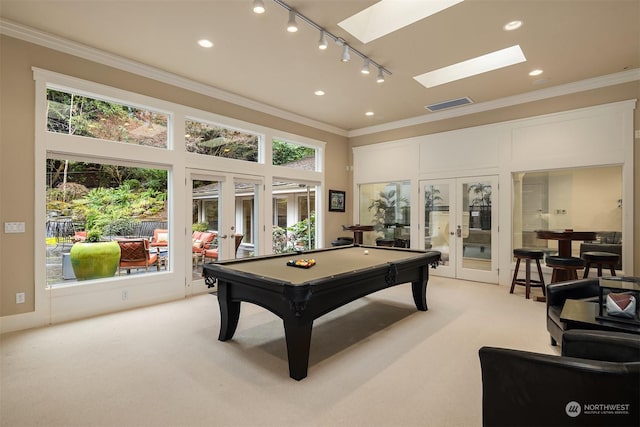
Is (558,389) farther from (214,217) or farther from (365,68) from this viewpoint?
(214,217)

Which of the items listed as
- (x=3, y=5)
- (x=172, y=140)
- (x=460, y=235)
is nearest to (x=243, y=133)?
(x=172, y=140)

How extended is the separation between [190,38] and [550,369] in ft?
14.2

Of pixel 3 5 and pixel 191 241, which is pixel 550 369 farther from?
pixel 3 5

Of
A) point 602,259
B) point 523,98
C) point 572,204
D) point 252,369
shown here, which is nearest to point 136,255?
point 252,369

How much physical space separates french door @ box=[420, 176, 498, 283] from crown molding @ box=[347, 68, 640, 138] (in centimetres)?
128

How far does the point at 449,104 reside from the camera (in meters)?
5.89

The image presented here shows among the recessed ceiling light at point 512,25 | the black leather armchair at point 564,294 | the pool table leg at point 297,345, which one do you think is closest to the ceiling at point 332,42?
the recessed ceiling light at point 512,25

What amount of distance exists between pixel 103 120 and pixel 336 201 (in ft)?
15.6

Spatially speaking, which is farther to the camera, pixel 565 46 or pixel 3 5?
pixel 565 46

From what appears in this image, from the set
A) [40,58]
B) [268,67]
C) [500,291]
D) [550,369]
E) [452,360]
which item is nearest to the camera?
[550,369]

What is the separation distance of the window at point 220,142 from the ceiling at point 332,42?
0.70 metres

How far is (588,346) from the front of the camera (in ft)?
5.68

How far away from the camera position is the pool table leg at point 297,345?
245 centimetres

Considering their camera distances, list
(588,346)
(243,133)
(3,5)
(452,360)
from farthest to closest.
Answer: (243,133) → (3,5) → (452,360) → (588,346)
